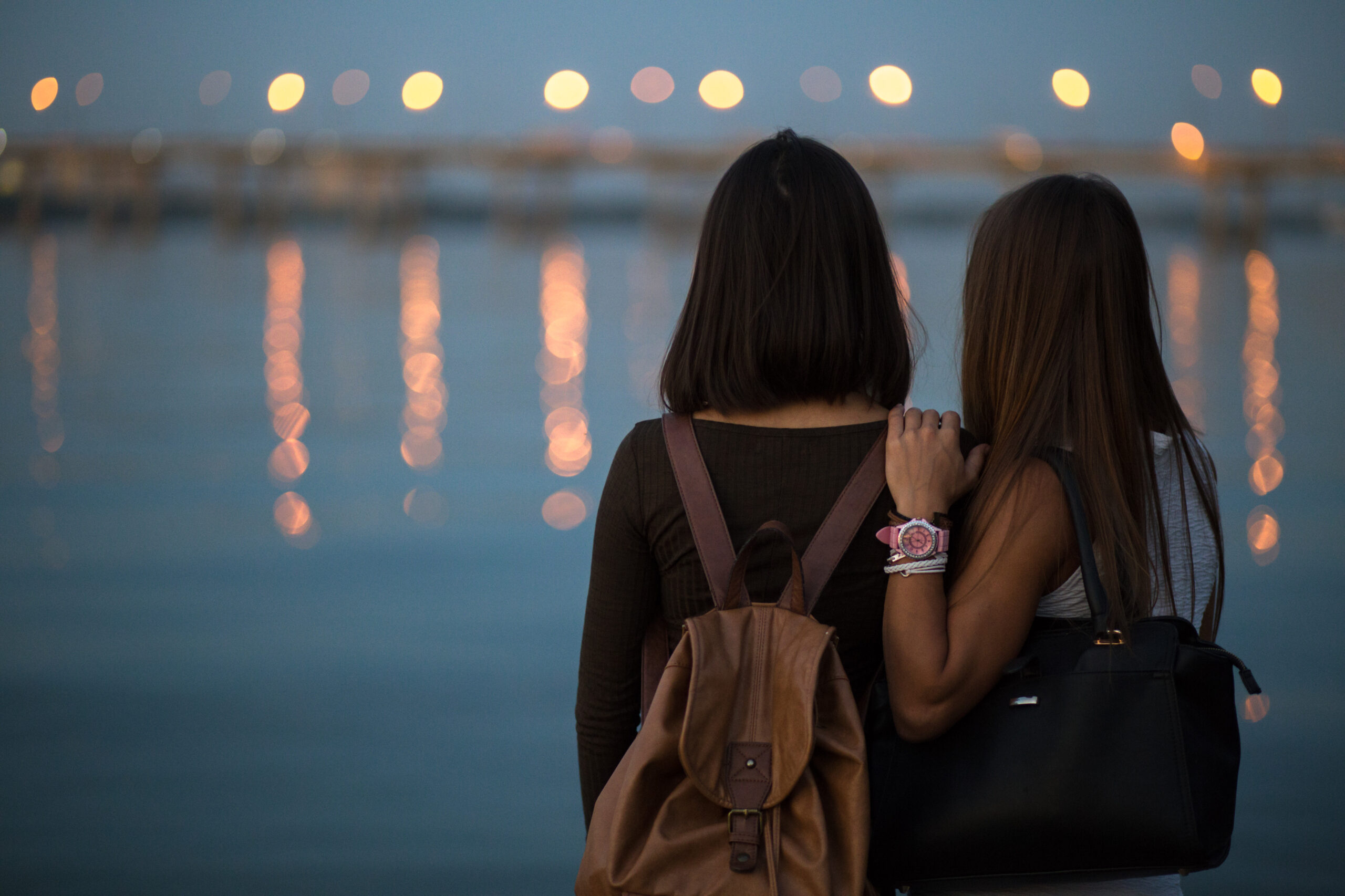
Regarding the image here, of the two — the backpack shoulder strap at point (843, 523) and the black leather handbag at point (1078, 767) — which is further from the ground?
the backpack shoulder strap at point (843, 523)

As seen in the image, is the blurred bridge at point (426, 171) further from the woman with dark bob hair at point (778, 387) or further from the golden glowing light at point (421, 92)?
the woman with dark bob hair at point (778, 387)

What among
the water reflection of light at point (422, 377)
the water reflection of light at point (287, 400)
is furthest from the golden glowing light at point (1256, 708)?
the water reflection of light at point (422, 377)

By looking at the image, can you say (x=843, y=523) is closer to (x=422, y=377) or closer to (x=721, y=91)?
(x=422, y=377)

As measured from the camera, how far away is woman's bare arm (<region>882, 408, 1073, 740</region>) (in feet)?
3.75

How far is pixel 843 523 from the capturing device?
1193 mm

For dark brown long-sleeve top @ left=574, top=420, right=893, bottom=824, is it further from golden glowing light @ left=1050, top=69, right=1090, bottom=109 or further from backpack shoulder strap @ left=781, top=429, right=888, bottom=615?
golden glowing light @ left=1050, top=69, right=1090, bottom=109

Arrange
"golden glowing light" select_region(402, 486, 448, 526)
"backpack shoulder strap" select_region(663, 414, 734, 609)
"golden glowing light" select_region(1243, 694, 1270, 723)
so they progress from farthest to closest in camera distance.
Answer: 1. "golden glowing light" select_region(402, 486, 448, 526)
2. "golden glowing light" select_region(1243, 694, 1270, 723)
3. "backpack shoulder strap" select_region(663, 414, 734, 609)

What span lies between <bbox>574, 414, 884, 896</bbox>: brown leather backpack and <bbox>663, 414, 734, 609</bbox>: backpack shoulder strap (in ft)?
0.18

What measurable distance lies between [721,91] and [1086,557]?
3399cm

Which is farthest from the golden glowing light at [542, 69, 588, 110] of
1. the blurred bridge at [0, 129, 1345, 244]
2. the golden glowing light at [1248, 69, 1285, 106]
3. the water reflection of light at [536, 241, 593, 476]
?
the golden glowing light at [1248, 69, 1285, 106]

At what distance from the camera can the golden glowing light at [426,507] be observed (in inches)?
180

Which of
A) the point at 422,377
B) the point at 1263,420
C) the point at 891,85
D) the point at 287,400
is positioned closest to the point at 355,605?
the point at 287,400

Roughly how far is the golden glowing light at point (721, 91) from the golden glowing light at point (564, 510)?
30.1m

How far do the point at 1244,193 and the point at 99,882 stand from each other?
3087 cm
